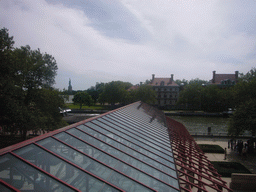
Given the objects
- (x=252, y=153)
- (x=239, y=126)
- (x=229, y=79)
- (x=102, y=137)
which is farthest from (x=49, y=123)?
(x=229, y=79)

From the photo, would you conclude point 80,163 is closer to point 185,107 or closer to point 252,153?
→ point 252,153

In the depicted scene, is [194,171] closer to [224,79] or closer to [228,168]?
[228,168]

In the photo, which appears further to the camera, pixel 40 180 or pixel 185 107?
pixel 185 107

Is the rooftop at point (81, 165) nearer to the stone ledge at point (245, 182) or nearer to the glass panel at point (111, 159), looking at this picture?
the glass panel at point (111, 159)

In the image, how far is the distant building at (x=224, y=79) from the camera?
76.3 m

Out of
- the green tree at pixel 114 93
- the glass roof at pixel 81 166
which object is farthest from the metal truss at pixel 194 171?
the green tree at pixel 114 93

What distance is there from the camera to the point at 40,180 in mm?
3295

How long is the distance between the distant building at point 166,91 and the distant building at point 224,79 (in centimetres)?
1757

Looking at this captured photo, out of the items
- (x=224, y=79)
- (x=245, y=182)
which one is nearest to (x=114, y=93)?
(x=224, y=79)

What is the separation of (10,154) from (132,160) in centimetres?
331

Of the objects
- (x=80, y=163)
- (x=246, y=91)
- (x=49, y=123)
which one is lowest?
(x=49, y=123)

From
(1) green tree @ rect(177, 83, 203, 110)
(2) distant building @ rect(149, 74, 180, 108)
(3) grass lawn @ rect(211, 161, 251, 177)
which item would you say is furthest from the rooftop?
(2) distant building @ rect(149, 74, 180, 108)

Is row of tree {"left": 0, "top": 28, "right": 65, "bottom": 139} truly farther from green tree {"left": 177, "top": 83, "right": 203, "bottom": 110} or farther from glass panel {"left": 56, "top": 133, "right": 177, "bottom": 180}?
green tree {"left": 177, "top": 83, "right": 203, "bottom": 110}

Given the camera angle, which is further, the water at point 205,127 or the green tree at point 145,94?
Result: the green tree at point 145,94
